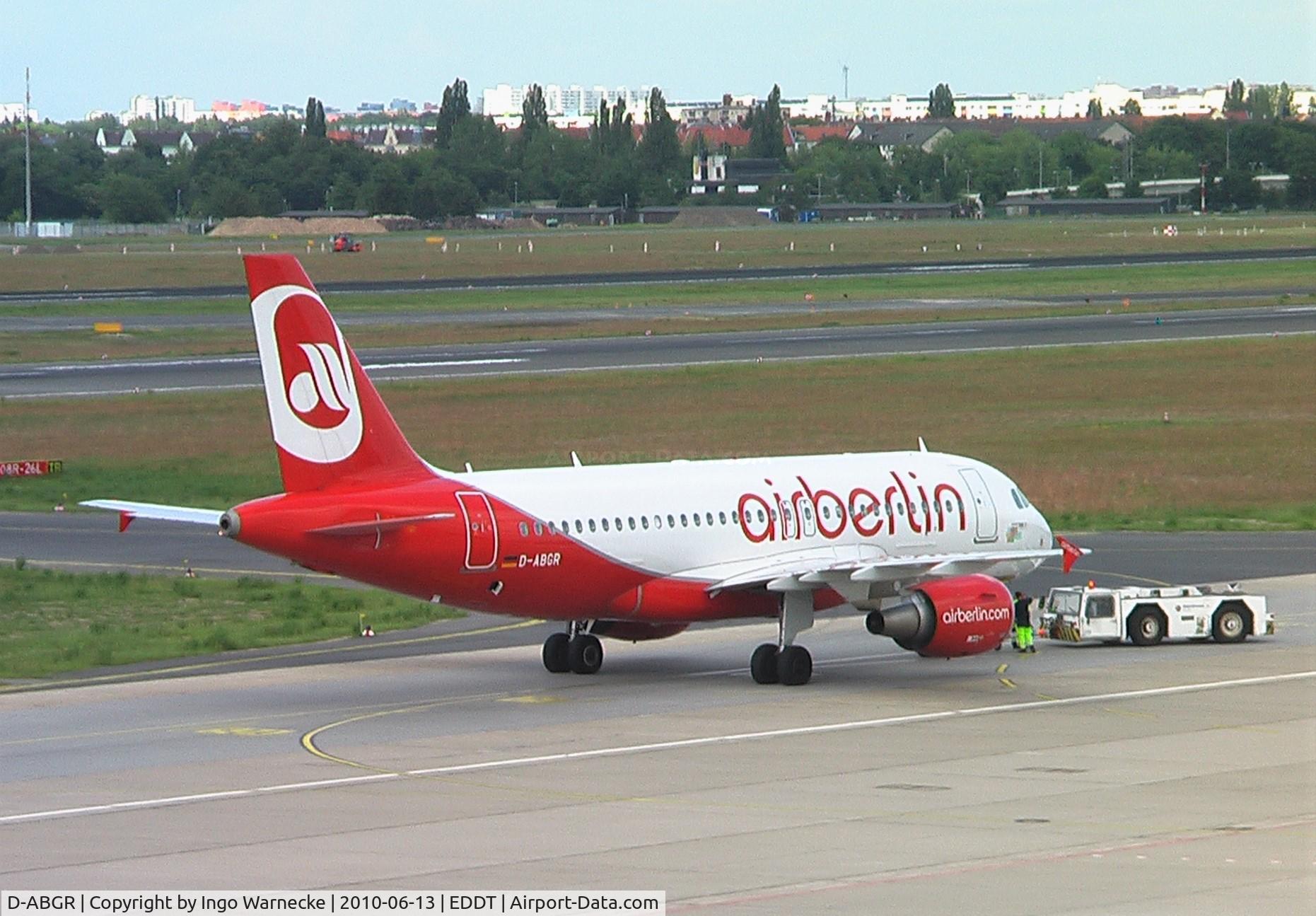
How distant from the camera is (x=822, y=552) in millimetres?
45000

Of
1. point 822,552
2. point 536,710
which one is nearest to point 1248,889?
point 536,710

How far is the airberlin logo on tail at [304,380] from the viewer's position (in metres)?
39.0

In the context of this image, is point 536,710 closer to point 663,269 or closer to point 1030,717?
point 1030,717

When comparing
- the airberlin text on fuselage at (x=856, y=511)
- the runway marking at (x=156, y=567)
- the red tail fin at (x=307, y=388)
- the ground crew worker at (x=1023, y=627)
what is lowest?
the runway marking at (x=156, y=567)

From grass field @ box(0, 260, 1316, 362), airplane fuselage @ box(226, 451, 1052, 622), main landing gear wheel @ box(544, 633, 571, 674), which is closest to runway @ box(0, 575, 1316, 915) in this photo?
main landing gear wheel @ box(544, 633, 571, 674)

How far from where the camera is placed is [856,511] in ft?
150

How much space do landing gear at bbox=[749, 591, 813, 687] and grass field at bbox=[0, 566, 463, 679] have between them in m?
12.0

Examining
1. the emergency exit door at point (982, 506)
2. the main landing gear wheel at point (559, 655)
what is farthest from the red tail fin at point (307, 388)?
the emergency exit door at point (982, 506)

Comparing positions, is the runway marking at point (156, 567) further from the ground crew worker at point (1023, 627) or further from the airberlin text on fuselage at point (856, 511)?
the ground crew worker at point (1023, 627)

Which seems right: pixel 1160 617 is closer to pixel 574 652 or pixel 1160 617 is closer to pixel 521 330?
pixel 574 652

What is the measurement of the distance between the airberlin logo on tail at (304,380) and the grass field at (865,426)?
97.9 feet

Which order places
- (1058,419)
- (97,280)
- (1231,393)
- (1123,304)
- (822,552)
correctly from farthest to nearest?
(97,280) < (1123,304) < (1231,393) < (1058,419) < (822,552)

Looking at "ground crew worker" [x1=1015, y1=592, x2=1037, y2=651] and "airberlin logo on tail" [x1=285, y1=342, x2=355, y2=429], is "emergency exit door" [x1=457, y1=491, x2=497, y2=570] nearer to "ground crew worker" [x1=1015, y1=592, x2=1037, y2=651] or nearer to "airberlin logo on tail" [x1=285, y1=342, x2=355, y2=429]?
"airberlin logo on tail" [x1=285, y1=342, x2=355, y2=429]

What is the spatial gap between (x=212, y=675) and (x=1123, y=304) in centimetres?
10309
